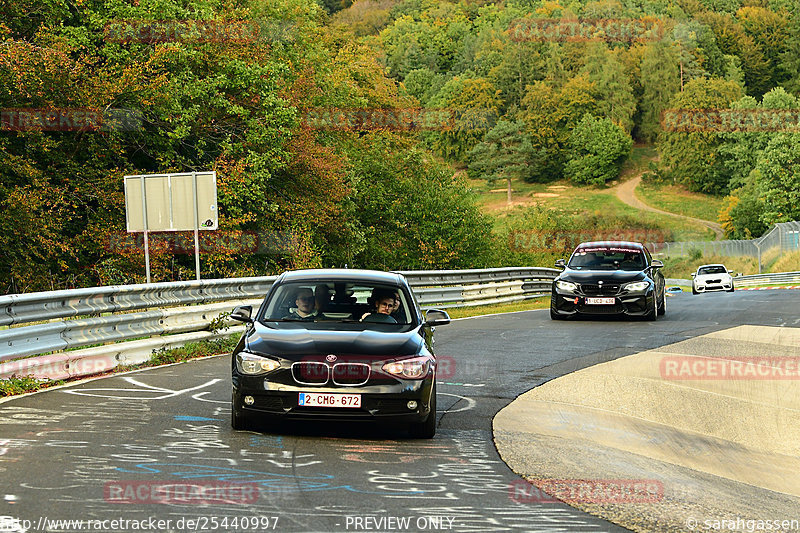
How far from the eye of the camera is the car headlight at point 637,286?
68.0 ft

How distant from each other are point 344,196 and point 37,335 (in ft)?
102

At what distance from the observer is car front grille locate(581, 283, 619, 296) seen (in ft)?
67.9

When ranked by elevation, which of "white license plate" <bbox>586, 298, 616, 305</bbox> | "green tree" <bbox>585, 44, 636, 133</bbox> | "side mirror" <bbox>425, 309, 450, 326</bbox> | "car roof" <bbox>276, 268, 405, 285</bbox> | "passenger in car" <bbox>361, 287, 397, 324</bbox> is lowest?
"white license plate" <bbox>586, 298, 616, 305</bbox>

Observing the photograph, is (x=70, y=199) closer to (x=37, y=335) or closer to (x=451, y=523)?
(x=37, y=335)

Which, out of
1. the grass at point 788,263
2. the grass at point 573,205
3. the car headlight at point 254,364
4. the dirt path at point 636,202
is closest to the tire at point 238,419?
the car headlight at point 254,364

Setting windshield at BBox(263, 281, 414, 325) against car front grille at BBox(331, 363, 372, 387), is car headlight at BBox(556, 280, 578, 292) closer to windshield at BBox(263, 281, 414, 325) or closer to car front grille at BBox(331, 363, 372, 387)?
windshield at BBox(263, 281, 414, 325)

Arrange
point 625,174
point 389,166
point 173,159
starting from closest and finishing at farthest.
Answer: point 173,159 → point 389,166 → point 625,174

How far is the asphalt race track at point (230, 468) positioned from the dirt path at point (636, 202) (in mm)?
112145

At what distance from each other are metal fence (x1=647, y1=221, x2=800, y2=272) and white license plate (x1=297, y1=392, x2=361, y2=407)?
174 feet

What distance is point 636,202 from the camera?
441 ft

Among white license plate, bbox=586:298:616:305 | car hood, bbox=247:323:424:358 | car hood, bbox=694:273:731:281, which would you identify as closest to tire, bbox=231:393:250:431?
car hood, bbox=247:323:424:358

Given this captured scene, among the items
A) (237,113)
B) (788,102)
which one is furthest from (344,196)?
(788,102)

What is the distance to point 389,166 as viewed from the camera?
52.5 metres

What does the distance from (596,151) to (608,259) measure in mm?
129737
